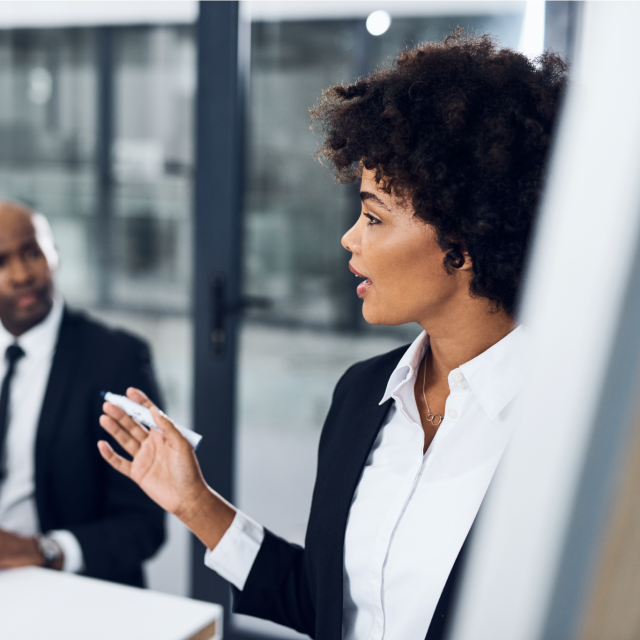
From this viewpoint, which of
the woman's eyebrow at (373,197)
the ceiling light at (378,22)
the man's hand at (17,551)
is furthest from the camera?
the ceiling light at (378,22)

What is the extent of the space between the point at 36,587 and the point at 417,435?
2.36 ft

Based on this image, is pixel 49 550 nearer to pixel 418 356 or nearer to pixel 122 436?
pixel 122 436

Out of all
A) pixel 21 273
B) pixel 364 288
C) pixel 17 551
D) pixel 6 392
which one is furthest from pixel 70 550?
pixel 364 288

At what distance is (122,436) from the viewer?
3.80 ft

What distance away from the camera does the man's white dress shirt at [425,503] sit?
940mm

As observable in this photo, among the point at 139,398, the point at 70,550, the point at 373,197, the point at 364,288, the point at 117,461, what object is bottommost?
the point at 70,550

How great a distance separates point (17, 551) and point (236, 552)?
1.53ft

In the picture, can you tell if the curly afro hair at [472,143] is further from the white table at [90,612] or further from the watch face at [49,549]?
the watch face at [49,549]

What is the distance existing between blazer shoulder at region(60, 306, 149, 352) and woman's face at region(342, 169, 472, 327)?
95 centimetres

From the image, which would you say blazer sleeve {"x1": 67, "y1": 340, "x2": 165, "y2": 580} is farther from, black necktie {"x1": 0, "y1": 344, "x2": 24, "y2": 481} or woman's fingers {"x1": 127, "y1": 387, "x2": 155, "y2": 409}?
woman's fingers {"x1": 127, "y1": 387, "x2": 155, "y2": 409}

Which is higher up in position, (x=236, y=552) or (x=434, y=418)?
(x=434, y=418)

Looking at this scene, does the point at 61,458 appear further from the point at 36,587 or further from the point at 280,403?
the point at 280,403

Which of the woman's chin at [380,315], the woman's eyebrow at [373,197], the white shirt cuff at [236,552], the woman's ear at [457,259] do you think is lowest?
the white shirt cuff at [236,552]

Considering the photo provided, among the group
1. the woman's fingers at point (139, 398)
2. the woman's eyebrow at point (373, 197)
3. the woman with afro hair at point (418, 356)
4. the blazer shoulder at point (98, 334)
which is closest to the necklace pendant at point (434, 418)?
the woman with afro hair at point (418, 356)
